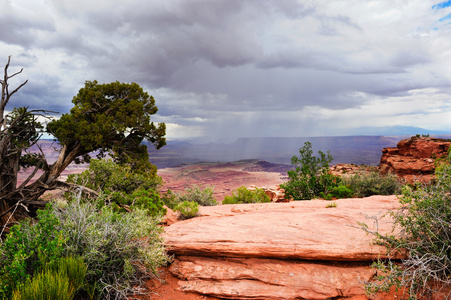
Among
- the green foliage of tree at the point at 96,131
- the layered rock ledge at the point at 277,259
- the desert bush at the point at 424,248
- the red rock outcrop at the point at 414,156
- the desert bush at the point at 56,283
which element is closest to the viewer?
the desert bush at the point at 56,283

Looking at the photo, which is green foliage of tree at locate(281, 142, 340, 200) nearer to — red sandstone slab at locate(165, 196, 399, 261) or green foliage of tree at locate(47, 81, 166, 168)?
red sandstone slab at locate(165, 196, 399, 261)

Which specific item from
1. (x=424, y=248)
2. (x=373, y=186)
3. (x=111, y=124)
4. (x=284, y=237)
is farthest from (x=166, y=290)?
(x=373, y=186)

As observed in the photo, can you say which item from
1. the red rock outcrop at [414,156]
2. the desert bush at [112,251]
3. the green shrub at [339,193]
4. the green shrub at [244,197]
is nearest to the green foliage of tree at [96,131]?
the green shrub at [244,197]

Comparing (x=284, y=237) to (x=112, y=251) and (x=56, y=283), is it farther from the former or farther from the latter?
(x=56, y=283)

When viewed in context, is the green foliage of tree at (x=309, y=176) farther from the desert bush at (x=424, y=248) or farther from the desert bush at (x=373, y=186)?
the desert bush at (x=424, y=248)

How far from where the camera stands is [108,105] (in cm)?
1959

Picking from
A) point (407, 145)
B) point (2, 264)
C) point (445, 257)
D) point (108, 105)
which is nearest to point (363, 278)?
point (445, 257)

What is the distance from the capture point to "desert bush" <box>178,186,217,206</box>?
15.1m


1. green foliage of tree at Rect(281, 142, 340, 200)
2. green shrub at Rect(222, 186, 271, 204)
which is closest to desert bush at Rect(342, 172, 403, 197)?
green foliage of tree at Rect(281, 142, 340, 200)

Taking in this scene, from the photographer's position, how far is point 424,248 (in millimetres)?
5195

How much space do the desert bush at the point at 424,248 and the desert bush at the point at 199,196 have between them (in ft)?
34.5

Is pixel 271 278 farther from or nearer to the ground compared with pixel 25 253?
nearer to the ground

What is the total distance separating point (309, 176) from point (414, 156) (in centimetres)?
1635

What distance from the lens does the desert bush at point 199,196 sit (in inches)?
596
